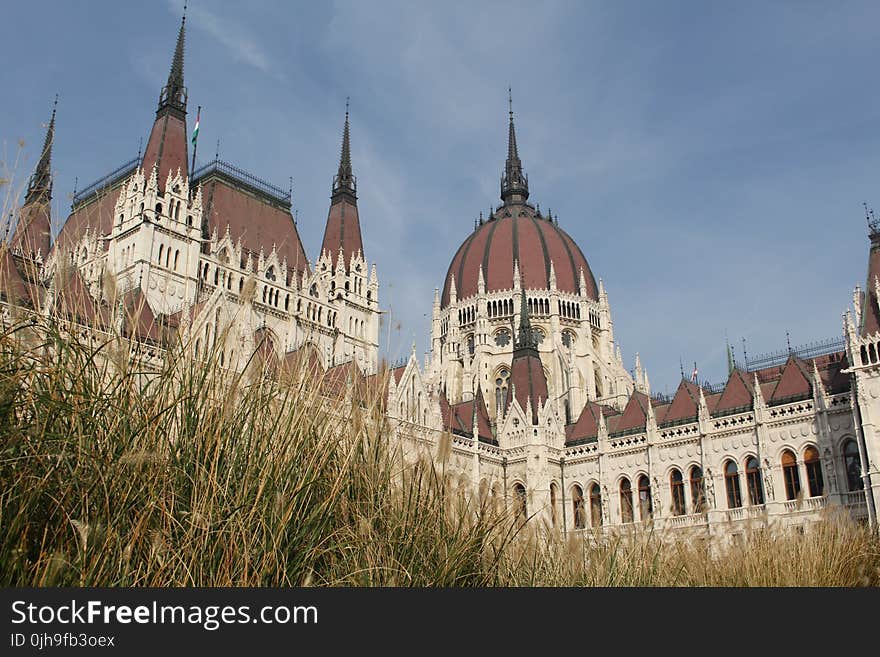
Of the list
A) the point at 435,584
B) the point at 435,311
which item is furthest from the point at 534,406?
the point at 435,584

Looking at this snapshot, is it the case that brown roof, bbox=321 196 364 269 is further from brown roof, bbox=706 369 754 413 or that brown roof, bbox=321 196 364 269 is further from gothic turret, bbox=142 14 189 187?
brown roof, bbox=706 369 754 413

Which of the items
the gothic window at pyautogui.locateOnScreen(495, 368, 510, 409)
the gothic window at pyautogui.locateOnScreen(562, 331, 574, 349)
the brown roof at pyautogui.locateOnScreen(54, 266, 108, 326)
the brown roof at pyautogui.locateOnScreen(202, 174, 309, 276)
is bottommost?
the brown roof at pyautogui.locateOnScreen(54, 266, 108, 326)

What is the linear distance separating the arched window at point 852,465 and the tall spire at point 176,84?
98.8ft

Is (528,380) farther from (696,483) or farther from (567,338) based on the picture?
(567,338)

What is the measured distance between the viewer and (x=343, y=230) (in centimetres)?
4284

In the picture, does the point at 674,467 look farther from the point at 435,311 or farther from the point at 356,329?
the point at 435,311

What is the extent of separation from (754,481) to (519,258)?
27.4 meters

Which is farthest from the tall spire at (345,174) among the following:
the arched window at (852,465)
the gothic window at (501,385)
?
the arched window at (852,465)

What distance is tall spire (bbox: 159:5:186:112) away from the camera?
36312mm

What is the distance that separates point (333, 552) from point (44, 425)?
79.8 inches

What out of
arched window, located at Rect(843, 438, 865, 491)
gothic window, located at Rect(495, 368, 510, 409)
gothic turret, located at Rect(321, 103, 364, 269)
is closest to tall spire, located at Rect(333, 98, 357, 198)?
gothic turret, located at Rect(321, 103, 364, 269)

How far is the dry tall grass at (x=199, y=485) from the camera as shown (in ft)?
15.0

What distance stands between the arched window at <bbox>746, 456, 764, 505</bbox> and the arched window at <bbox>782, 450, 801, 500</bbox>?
3.17 feet

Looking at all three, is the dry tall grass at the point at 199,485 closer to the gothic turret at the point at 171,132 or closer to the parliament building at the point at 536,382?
the parliament building at the point at 536,382
